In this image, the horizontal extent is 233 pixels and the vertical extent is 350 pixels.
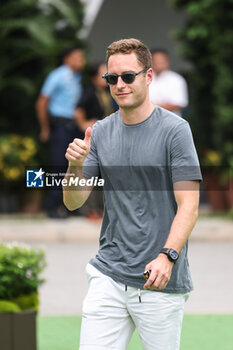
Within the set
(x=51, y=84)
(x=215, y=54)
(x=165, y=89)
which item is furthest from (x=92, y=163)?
(x=215, y=54)

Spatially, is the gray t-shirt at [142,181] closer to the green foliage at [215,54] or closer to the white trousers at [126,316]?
the white trousers at [126,316]

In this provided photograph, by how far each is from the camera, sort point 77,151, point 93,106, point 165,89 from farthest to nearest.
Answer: point 93,106 < point 165,89 < point 77,151

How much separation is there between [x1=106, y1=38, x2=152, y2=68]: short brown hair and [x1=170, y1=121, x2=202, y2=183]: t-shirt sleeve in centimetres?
30

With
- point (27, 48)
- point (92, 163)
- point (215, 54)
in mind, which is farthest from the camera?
point (27, 48)

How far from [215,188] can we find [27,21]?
3972mm

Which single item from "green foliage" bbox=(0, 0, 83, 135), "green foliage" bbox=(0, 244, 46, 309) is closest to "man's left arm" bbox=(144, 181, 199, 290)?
"green foliage" bbox=(0, 244, 46, 309)

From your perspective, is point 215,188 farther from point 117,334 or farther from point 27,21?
point 117,334

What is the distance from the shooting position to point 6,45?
14930 millimetres

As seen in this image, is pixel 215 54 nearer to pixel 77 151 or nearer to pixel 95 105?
pixel 95 105

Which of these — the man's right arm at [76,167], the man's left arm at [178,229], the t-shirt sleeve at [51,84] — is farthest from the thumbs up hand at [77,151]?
the t-shirt sleeve at [51,84]

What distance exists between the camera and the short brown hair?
3.44 meters

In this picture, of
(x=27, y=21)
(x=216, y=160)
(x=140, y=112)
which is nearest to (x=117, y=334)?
(x=140, y=112)

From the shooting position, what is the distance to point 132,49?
345 cm

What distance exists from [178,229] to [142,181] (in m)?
0.27
